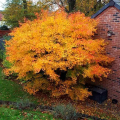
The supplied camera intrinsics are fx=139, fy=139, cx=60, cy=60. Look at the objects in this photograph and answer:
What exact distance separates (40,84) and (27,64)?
174cm

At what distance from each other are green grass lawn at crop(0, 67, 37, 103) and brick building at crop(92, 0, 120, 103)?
16.6ft

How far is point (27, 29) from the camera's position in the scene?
7652 mm

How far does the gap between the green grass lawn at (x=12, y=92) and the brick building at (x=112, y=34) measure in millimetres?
5046

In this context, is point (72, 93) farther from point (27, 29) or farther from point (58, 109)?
point (27, 29)

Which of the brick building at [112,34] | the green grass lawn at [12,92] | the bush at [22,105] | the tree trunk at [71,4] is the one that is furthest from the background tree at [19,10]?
the bush at [22,105]

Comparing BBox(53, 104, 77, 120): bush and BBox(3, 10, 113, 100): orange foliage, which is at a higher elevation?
BBox(3, 10, 113, 100): orange foliage

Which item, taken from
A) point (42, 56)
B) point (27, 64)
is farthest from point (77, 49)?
point (27, 64)

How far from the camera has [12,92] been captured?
9.49 meters

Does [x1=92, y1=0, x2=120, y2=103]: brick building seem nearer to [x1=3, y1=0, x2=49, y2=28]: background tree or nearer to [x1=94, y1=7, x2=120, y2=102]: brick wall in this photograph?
[x1=94, y1=7, x2=120, y2=102]: brick wall

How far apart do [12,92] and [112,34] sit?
746cm

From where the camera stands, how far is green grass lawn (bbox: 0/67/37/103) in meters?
8.69

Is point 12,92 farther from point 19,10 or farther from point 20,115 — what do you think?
point 19,10

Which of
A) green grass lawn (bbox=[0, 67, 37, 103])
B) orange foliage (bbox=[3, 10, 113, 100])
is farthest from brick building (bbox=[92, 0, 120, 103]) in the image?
green grass lawn (bbox=[0, 67, 37, 103])

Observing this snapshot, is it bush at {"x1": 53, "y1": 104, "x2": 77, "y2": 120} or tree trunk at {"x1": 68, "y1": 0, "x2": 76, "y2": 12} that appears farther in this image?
tree trunk at {"x1": 68, "y1": 0, "x2": 76, "y2": 12}
